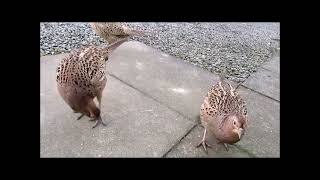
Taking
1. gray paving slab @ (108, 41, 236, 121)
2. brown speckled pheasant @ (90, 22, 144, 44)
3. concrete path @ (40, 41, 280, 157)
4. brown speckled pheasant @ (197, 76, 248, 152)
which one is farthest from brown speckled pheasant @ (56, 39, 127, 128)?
brown speckled pheasant @ (90, 22, 144, 44)

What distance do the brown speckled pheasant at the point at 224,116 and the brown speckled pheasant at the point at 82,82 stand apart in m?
1.15

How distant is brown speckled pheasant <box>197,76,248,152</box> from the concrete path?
31 cm

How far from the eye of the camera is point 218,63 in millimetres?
5520

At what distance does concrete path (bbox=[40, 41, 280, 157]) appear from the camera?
3572 mm

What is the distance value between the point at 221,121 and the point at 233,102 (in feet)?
1.10

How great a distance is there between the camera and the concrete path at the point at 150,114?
357cm

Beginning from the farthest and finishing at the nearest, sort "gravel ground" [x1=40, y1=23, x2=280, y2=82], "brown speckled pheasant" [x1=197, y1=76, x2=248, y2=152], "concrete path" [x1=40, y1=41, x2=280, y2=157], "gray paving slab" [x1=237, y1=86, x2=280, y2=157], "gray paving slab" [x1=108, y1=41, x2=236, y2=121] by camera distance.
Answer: "gravel ground" [x1=40, y1=23, x2=280, y2=82]
"gray paving slab" [x1=108, y1=41, x2=236, y2=121]
"gray paving slab" [x1=237, y1=86, x2=280, y2=157]
"concrete path" [x1=40, y1=41, x2=280, y2=157]
"brown speckled pheasant" [x1=197, y1=76, x2=248, y2=152]

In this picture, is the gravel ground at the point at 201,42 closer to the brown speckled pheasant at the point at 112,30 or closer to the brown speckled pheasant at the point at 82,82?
the brown speckled pheasant at the point at 112,30

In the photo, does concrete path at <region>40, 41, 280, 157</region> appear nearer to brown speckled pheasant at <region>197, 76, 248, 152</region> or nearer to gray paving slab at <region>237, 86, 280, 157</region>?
gray paving slab at <region>237, 86, 280, 157</region>

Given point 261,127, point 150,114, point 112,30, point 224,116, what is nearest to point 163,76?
point 150,114

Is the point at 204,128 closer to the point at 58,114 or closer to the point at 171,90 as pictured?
the point at 171,90

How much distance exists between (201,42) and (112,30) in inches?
68.6

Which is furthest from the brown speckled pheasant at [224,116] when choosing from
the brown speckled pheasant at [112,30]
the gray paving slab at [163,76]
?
the brown speckled pheasant at [112,30]

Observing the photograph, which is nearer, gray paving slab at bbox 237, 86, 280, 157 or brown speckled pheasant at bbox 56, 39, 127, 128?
brown speckled pheasant at bbox 56, 39, 127, 128
